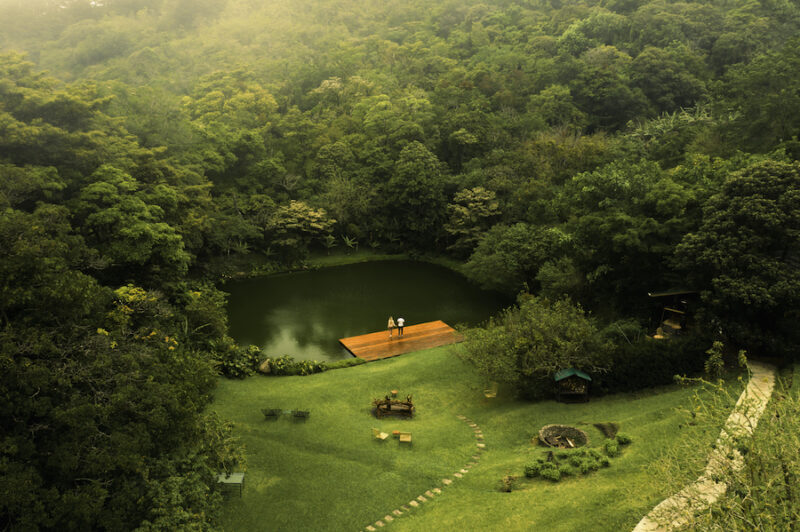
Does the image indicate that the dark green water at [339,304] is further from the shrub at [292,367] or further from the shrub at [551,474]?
the shrub at [551,474]

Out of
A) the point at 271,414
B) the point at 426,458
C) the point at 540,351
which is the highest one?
the point at 540,351

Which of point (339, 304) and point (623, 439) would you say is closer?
point (623, 439)

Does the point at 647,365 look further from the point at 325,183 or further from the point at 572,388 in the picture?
the point at 325,183

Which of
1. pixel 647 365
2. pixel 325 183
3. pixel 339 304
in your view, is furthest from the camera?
pixel 325 183

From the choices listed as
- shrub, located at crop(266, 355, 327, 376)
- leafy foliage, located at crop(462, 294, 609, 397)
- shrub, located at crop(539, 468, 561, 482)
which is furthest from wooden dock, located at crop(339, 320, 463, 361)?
shrub, located at crop(539, 468, 561, 482)

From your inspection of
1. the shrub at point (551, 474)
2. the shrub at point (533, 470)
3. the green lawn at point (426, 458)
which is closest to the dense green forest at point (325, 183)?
the green lawn at point (426, 458)

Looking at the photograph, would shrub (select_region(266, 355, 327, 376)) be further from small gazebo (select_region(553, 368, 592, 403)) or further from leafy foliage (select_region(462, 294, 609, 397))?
small gazebo (select_region(553, 368, 592, 403))

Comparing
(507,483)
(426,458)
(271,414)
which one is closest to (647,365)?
(507,483)
